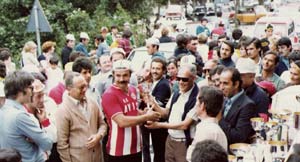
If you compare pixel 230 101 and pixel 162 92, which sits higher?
pixel 230 101

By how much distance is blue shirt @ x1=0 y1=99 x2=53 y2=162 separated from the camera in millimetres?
4668

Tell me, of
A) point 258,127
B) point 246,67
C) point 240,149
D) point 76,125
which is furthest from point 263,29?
point 240,149

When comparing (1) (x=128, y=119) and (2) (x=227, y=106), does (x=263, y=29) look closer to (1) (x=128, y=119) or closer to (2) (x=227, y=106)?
(1) (x=128, y=119)

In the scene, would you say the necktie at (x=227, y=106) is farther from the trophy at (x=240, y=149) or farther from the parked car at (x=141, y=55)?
the parked car at (x=141, y=55)

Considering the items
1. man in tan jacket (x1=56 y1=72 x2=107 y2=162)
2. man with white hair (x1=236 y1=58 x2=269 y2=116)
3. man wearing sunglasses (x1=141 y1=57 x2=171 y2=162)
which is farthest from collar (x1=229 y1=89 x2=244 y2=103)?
man wearing sunglasses (x1=141 y1=57 x2=171 y2=162)

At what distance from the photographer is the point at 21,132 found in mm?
4699

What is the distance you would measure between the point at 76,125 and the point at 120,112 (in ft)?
1.69

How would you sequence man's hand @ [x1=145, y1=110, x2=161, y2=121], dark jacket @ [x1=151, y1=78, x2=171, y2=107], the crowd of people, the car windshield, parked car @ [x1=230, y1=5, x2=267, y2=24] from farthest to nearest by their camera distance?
1. parked car @ [x1=230, y1=5, x2=267, y2=24]
2. the car windshield
3. dark jacket @ [x1=151, y1=78, x2=171, y2=107]
4. man's hand @ [x1=145, y1=110, x2=161, y2=121]
5. the crowd of people

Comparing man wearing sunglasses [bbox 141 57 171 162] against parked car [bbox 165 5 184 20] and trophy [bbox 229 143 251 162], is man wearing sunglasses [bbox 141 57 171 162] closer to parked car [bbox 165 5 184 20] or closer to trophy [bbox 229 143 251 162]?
trophy [bbox 229 143 251 162]

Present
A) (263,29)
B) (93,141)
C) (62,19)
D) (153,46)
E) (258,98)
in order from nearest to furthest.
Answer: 1. (258,98)
2. (93,141)
3. (153,46)
4. (263,29)
5. (62,19)

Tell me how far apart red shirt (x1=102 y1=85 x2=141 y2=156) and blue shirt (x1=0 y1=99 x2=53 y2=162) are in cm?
99

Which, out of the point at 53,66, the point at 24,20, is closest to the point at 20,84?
the point at 53,66

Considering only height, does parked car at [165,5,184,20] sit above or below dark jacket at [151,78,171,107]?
above

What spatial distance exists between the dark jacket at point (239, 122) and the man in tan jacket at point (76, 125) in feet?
5.09
